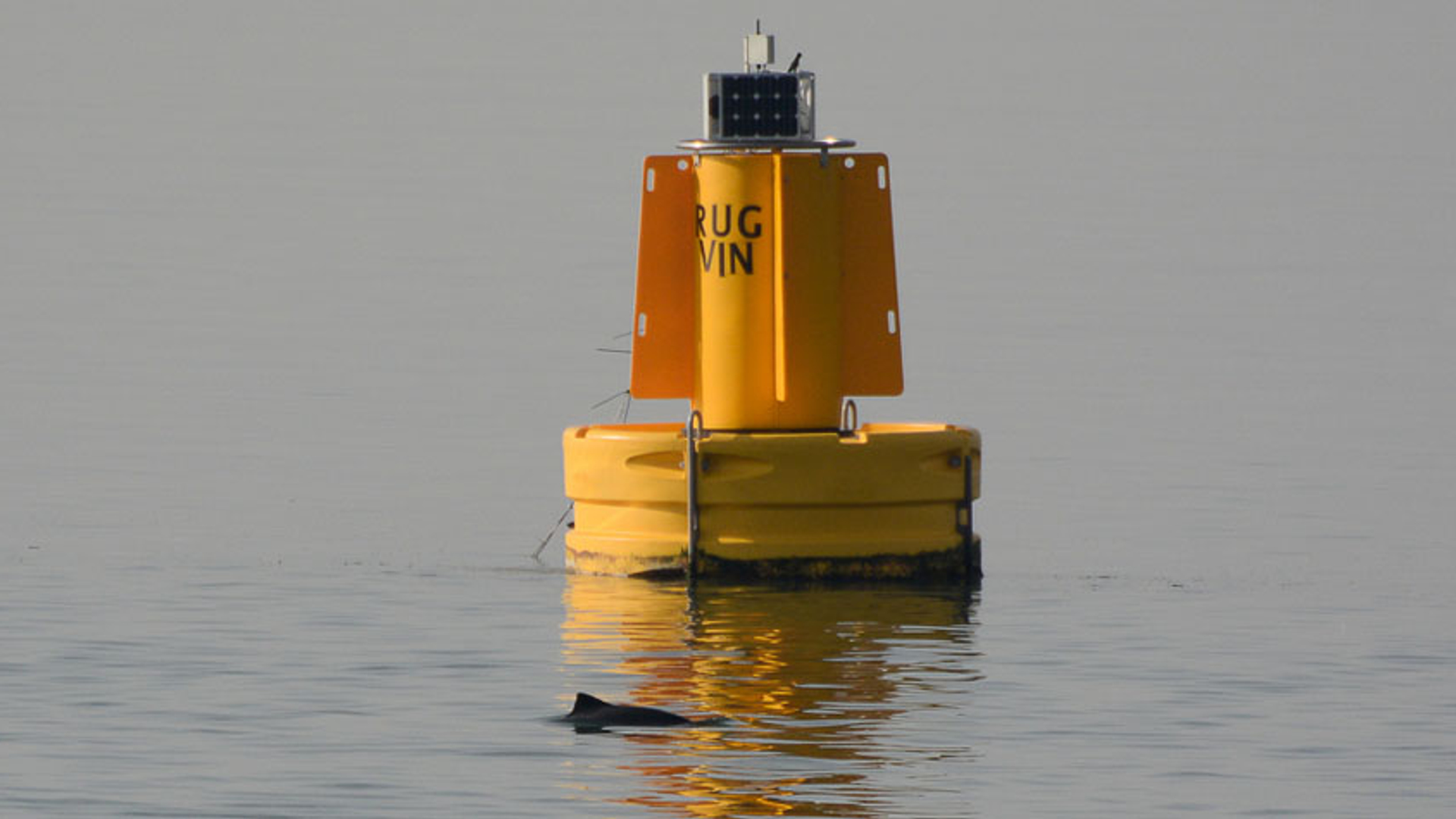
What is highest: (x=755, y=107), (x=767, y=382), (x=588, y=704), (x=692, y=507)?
(x=755, y=107)

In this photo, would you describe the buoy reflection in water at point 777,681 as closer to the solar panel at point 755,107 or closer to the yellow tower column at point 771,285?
the yellow tower column at point 771,285

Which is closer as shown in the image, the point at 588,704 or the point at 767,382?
the point at 588,704

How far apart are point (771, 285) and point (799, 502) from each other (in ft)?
4.58

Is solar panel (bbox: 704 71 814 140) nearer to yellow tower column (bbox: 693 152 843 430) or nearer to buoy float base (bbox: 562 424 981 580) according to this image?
yellow tower column (bbox: 693 152 843 430)

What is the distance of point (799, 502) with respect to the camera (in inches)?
695

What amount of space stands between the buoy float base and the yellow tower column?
0.26 metres

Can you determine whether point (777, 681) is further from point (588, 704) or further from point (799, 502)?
point (799, 502)

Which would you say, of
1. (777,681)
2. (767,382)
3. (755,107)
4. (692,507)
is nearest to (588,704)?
(777,681)

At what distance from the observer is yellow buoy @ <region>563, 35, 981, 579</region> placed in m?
17.7

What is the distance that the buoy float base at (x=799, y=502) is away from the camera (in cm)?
1761

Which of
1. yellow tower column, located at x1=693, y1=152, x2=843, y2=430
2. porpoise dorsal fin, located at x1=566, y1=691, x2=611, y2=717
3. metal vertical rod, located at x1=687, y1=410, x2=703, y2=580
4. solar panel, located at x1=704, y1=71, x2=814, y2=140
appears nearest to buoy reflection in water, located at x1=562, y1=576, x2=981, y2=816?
metal vertical rod, located at x1=687, y1=410, x2=703, y2=580

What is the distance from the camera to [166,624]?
16.2 meters

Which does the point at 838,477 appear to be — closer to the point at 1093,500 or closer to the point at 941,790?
the point at 941,790

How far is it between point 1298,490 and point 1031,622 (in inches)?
391
